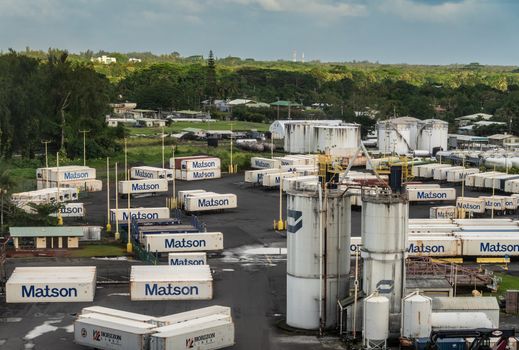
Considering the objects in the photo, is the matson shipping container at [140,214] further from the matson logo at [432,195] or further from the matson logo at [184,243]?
the matson logo at [432,195]

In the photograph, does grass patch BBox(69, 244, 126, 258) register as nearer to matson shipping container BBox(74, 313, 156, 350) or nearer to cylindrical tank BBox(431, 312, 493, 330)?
matson shipping container BBox(74, 313, 156, 350)

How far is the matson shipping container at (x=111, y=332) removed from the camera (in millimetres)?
41781

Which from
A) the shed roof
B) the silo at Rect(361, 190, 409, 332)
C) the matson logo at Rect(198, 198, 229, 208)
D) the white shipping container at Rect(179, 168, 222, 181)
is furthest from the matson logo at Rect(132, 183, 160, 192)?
the silo at Rect(361, 190, 409, 332)

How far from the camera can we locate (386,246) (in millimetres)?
44688

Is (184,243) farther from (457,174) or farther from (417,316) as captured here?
(457,174)

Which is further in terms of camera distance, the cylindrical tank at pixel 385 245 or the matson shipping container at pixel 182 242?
the matson shipping container at pixel 182 242

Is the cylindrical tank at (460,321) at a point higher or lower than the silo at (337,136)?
lower

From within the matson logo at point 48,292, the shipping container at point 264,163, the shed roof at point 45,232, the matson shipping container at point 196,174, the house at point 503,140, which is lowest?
the matson logo at point 48,292

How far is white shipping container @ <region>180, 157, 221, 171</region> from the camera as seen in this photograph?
347ft

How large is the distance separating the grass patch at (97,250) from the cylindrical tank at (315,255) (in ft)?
74.4

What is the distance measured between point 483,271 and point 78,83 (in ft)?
259

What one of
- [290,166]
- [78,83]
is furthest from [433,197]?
[78,83]

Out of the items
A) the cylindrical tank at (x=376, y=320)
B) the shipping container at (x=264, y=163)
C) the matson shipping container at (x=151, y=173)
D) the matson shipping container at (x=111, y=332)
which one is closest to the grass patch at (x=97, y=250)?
the matson shipping container at (x=111, y=332)

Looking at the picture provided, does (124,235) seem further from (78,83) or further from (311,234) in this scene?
(78,83)
